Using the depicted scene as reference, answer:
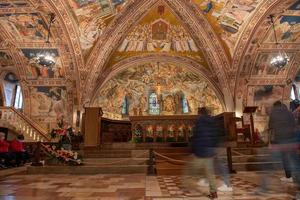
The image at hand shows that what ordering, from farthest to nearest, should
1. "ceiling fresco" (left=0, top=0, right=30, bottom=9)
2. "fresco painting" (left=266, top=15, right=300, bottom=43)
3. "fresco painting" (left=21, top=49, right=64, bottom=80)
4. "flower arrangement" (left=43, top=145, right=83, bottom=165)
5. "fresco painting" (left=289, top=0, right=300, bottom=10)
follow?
"fresco painting" (left=21, top=49, right=64, bottom=80) < "fresco painting" (left=266, top=15, right=300, bottom=43) < "fresco painting" (left=289, top=0, right=300, bottom=10) < "ceiling fresco" (left=0, top=0, right=30, bottom=9) < "flower arrangement" (left=43, top=145, right=83, bottom=165)

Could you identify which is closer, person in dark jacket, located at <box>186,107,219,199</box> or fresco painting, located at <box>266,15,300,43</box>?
person in dark jacket, located at <box>186,107,219,199</box>

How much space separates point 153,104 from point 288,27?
394 inches

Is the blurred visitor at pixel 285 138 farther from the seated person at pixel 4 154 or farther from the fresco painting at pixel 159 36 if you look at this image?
the fresco painting at pixel 159 36

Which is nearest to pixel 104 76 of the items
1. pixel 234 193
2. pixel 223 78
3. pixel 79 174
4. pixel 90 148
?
pixel 90 148

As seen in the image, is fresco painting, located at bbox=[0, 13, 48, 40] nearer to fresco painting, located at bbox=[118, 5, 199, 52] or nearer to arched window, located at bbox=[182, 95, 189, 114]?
fresco painting, located at bbox=[118, 5, 199, 52]

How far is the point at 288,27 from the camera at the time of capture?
560 inches

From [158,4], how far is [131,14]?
1.71 m

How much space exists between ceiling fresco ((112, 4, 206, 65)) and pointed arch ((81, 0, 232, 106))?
0.44 metres

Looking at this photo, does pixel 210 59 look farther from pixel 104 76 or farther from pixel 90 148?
pixel 90 148

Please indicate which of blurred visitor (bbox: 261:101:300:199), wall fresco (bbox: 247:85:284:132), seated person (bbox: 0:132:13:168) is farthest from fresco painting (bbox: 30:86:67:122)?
blurred visitor (bbox: 261:101:300:199)

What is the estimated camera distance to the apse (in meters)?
17.3

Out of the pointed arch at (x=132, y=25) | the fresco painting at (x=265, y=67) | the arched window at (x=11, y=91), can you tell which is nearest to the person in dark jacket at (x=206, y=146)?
the pointed arch at (x=132, y=25)

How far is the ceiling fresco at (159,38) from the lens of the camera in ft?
48.6

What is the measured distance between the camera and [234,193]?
4.00 metres
